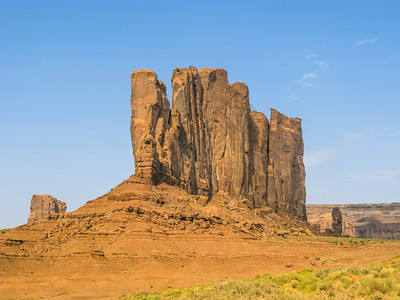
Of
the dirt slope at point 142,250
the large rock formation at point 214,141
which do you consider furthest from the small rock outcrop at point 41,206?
the dirt slope at point 142,250

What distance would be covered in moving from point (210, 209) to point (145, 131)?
13055 millimetres

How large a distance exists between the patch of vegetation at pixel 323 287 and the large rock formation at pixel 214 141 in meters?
38.9

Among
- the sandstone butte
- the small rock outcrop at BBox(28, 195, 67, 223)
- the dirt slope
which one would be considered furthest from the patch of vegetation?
the small rock outcrop at BBox(28, 195, 67, 223)

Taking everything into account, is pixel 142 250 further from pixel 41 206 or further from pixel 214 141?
pixel 41 206

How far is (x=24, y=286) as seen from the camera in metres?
52.2

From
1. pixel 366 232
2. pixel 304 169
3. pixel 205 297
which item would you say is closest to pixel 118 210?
pixel 205 297

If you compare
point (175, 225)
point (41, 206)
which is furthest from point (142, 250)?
point (41, 206)

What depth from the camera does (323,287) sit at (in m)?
26.4

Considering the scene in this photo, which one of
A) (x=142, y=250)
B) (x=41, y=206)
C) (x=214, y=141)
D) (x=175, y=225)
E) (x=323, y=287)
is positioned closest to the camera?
(x=323, y=287)

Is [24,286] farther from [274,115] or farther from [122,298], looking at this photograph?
[274,115]

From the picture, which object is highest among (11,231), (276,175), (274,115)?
(274,115)

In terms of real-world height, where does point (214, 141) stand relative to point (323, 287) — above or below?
above

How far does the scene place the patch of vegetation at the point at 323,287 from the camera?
24078mm

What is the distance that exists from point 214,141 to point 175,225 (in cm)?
2955
